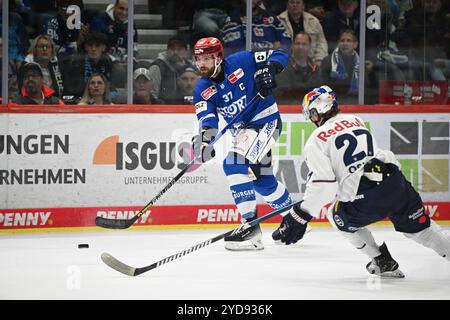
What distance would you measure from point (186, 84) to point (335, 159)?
266cm

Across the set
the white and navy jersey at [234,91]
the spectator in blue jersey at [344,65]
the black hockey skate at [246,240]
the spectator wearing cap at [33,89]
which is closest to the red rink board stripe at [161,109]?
the spectator wearing cap at [33,89]

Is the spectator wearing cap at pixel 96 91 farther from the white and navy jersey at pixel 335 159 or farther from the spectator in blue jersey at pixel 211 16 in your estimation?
the white and navy jersey at pixel 335 159

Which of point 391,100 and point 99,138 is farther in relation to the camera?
point 391,100

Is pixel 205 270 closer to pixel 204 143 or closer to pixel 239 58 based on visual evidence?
pixel 204 143

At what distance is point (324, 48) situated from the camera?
7.27 m

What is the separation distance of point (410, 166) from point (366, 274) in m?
2.16

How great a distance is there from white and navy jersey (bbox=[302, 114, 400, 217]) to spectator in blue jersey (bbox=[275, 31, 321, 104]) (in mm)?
2538

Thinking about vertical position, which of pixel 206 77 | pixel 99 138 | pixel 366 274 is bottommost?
pixel 366 274

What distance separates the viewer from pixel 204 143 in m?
5.86

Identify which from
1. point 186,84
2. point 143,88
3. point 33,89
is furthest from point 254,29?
point 33,89

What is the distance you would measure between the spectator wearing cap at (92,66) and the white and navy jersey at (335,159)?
262cm

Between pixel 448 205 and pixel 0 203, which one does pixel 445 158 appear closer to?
pixel 448 205
